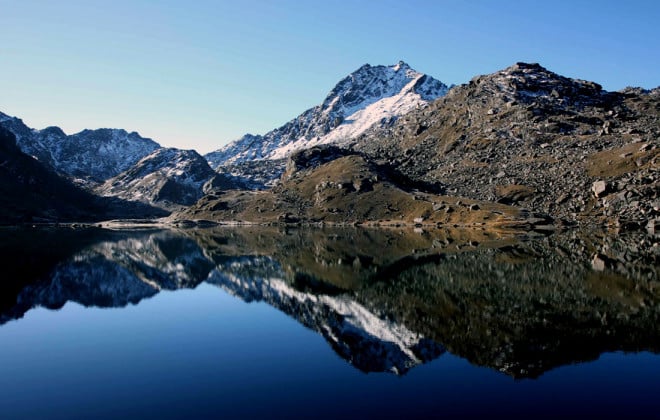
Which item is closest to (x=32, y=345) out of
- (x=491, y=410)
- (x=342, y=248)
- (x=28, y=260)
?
(x=491, y=410)

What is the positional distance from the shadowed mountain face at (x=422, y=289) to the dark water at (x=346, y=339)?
1.14ft

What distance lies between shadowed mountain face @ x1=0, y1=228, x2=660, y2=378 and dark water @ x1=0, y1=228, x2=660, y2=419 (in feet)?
1.14

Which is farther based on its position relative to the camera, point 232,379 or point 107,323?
point 107,323

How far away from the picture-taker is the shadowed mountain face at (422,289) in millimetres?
41969

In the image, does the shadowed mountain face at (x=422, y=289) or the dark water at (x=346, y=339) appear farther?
the shadowed mountain face at (x=422, y=289)

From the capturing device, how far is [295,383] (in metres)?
Answer: 33.9

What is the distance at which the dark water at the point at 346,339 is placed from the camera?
1203 inches

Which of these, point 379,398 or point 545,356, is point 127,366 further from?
point 545,356

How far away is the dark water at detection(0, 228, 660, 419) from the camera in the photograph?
30.5 meters

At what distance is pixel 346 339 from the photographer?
47031 mm

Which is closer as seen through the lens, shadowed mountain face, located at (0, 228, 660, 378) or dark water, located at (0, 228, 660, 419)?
dark water, located at (0, 228, 660, 419)

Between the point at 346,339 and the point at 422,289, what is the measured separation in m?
25.1

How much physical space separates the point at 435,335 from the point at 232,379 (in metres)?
20.3

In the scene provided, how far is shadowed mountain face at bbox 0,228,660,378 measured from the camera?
4197 cm
